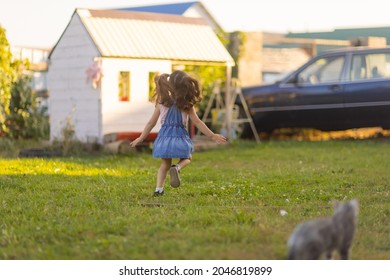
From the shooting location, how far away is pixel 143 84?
55.6ft

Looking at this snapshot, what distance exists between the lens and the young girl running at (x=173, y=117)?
32.5 ft

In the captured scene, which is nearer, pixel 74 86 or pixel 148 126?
pixel 148 126

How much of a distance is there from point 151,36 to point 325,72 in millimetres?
3798

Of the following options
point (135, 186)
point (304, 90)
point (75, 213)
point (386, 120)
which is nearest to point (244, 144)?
point (304, 90)

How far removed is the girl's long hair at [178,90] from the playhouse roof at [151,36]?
20.8 feet

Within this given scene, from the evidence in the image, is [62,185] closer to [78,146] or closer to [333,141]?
[78,146]

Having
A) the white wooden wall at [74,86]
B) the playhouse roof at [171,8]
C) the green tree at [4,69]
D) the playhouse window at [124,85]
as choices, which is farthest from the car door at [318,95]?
the playhouse roof at [171,8]

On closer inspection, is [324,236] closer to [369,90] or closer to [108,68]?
[108,68]

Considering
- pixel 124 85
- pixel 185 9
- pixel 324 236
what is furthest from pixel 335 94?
pixel 324 236

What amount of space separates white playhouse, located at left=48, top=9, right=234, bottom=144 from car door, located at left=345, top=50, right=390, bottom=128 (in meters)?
3.23

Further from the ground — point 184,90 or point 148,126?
point 184,90

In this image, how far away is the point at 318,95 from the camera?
59.8 ft

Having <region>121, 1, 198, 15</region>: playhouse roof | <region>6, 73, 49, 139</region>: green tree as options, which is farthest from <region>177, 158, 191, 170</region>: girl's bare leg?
<region>121, 1, 198, 15</region>: playhouse roof

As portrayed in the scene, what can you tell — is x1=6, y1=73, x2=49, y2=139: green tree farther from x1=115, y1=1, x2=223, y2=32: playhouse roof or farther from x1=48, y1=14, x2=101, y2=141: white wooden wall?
x1=115, y1=1, x2=223, y2=32: playhouse roof
